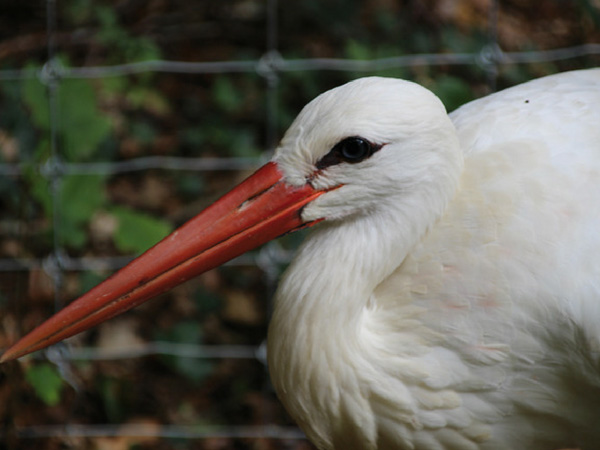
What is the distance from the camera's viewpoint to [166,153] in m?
3.67

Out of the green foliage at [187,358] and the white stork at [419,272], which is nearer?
the white stork at [419,272]

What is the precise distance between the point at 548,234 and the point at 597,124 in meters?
0.31

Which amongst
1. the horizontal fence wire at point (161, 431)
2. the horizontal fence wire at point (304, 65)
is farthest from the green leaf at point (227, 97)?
the horizontal fence wire at point (161, 431)

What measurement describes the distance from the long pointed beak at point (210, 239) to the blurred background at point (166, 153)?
24.6 inches

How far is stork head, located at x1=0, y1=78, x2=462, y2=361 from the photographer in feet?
5.16

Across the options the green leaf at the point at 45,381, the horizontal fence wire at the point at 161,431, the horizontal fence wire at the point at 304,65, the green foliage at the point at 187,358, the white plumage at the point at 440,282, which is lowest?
the horizontal fence wire at the point at 161,431

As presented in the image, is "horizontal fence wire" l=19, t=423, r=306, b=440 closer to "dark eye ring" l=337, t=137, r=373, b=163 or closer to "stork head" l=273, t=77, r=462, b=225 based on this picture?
"stork head" l=273, t=77, r=462, b=225

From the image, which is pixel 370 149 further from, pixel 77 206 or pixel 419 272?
pixel 77 206

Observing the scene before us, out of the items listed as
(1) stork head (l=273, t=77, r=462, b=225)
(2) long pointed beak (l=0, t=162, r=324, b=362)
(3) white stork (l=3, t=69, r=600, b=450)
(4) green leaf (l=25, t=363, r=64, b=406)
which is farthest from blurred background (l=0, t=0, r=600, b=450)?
(1) stork head (l=273, t=77, r=462, b=225)

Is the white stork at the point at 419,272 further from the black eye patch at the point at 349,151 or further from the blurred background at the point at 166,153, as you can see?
the blurred background at the point at 166,153

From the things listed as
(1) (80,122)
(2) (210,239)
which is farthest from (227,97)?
(2) (210,239)

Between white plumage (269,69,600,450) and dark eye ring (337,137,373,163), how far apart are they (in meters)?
0.02

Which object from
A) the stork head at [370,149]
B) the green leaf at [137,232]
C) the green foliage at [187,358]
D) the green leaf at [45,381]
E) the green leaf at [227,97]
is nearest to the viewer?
the stork head at [370,149]

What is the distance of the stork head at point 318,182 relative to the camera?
1.57 meters
